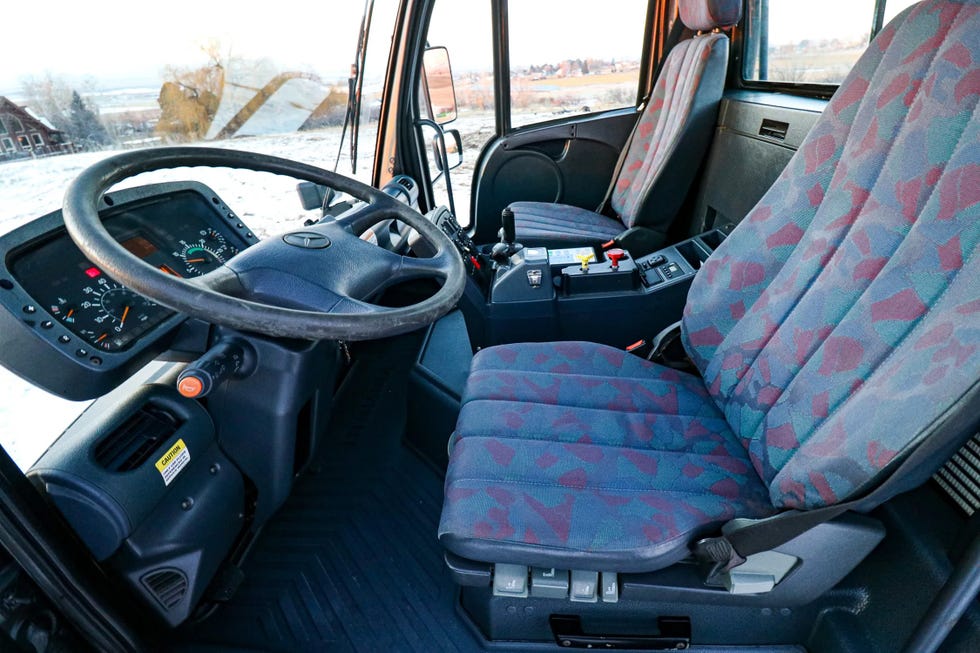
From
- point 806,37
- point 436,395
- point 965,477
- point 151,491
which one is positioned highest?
point 806,37

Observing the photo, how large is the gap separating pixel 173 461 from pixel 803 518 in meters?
0.96

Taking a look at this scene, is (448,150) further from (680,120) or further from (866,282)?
(866,282)

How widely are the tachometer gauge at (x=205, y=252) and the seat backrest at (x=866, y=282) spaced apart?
3.18 ft

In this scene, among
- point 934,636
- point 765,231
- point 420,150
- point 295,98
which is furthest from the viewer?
point 420,150

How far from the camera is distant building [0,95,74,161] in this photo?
923mm

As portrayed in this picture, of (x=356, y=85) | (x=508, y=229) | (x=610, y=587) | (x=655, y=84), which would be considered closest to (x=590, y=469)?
(x=610, y=587)

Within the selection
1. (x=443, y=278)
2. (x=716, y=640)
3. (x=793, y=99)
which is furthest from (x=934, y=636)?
(x=793, y=99)

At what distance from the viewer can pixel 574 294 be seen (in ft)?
5.82

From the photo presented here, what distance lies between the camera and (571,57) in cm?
254

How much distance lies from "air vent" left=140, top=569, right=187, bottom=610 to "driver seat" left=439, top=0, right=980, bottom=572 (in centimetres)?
52

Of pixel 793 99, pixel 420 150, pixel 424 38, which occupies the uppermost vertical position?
pixel 424 38

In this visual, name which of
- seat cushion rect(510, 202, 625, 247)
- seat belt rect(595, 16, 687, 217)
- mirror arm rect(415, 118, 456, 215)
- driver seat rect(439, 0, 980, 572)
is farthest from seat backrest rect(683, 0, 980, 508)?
seat belt rect(595, 16, 687, 217)

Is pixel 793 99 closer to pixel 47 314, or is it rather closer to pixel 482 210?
pixel 482 210

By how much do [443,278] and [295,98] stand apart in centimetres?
73
